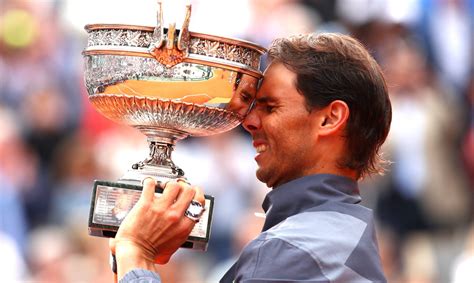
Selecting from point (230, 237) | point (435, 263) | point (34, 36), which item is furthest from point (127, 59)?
point (34, 36)

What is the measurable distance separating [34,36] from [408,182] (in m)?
2.80

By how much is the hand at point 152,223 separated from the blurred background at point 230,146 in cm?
371

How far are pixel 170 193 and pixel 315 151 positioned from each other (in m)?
0.43

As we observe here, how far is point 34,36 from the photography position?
8594 mm

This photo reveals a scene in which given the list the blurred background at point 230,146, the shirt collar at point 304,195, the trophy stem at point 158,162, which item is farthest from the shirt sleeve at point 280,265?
the blurred background at point 230,146

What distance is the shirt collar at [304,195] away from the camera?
325 centimetres

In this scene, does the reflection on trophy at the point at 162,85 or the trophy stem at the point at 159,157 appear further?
the trophy stem at the point at 159,157

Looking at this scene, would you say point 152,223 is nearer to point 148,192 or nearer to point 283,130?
point 148,192

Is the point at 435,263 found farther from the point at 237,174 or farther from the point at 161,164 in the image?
the point at 161,164

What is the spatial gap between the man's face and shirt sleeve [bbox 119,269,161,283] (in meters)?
0.47

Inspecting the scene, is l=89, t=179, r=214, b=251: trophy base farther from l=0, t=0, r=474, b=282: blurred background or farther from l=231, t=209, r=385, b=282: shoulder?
l=0, t=0, r=474, b=282: blurred background

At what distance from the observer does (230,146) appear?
25.8 ft

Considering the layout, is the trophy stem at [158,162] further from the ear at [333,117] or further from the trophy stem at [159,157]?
the ear at [333,117]

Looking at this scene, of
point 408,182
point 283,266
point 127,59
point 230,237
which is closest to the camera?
point 283,266
